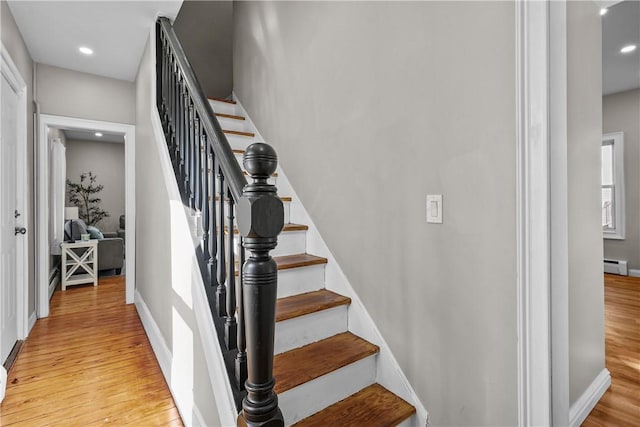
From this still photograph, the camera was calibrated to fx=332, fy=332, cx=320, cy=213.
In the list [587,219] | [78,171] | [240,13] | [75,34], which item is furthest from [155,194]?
[78,171]

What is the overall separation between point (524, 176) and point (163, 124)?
7.86 feet

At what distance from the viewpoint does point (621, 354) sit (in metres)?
1.24

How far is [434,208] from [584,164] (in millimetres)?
559

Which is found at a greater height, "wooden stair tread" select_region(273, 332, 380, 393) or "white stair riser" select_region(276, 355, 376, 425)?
"wooden stair tread" select_region(273, 332, 380, 393)

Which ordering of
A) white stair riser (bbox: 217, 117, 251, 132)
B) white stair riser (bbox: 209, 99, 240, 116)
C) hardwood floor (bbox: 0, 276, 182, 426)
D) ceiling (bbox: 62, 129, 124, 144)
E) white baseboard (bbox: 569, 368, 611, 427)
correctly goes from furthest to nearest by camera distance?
ceiling (bbox: 62, 129, 124, 144)
white stair riser (bbox: 209, 99, 240, 116)
white stair riser (bbox: 217, 117, 251, 132)
hardwood floor (bbox: 0, 276, 182, 426)
white baseboard (bbox: 569, 368, 611, 427)

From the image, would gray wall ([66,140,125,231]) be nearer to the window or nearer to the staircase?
the staircase

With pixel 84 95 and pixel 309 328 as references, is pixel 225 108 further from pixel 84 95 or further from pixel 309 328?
pixel 309 328

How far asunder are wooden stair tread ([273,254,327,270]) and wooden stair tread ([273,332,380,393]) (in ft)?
1.48

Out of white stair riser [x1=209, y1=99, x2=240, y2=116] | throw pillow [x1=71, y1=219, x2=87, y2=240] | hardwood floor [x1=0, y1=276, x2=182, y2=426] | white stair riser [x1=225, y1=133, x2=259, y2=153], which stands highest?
white stair riser [x1=209, y1=99, x2=240, y2=116]

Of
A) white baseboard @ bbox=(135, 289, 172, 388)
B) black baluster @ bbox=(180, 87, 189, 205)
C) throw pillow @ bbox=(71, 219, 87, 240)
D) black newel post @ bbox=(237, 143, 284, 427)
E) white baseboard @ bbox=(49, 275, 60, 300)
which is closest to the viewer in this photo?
black newel post @ bbox=(237, 143, 284, 427)

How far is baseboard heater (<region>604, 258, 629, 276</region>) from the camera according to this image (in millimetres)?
1159

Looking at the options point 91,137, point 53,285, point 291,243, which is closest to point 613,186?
point 291,243

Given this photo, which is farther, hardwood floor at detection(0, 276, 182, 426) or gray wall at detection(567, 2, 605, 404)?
hardwood floor at detection(0, 276, 182, 426)

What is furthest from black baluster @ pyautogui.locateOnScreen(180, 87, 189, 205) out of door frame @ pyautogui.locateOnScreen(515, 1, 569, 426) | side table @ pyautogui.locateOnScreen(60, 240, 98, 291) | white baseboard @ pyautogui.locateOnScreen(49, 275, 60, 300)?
side table @ pyautogui.locateOnScreen(60, 240, 98, 291)
